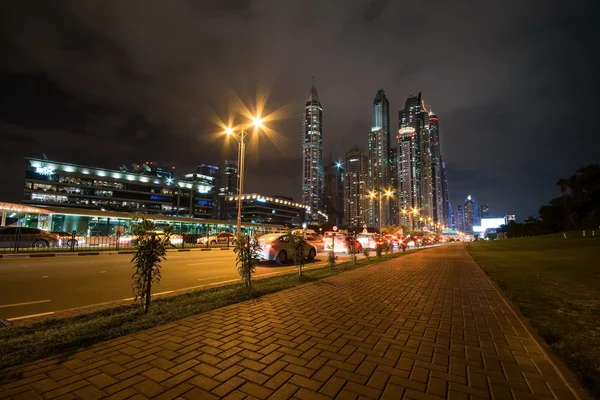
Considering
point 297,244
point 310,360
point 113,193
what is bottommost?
point 310,360

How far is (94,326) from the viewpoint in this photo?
4.67 metres

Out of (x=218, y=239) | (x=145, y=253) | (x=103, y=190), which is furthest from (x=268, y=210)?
(x=145, y=253)

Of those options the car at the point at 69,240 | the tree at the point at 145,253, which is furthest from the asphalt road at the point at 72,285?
the car at the point at 69,240

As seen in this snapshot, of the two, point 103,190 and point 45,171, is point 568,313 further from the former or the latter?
point 45,171

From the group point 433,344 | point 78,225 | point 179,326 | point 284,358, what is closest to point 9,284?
point 179,326

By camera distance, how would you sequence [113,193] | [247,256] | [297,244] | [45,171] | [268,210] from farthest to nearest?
[268,210], [113,193], [45,171], [297,244], [247,256]

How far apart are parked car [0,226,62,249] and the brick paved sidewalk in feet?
75.6

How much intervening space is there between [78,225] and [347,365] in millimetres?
58744

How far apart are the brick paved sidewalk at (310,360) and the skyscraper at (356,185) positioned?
16706 centimetres

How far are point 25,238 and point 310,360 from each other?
28.4 meters

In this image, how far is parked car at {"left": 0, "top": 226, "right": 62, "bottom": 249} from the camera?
68.5ft

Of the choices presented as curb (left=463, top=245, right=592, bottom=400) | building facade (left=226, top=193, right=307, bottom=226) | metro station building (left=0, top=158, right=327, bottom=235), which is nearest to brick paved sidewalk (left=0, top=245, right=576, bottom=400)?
curb (left=463, top=245, right=592, bottom=400)

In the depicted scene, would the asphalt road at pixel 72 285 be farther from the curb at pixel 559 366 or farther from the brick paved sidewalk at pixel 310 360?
the curb at pixel 559 366

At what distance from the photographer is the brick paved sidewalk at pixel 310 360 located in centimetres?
294
